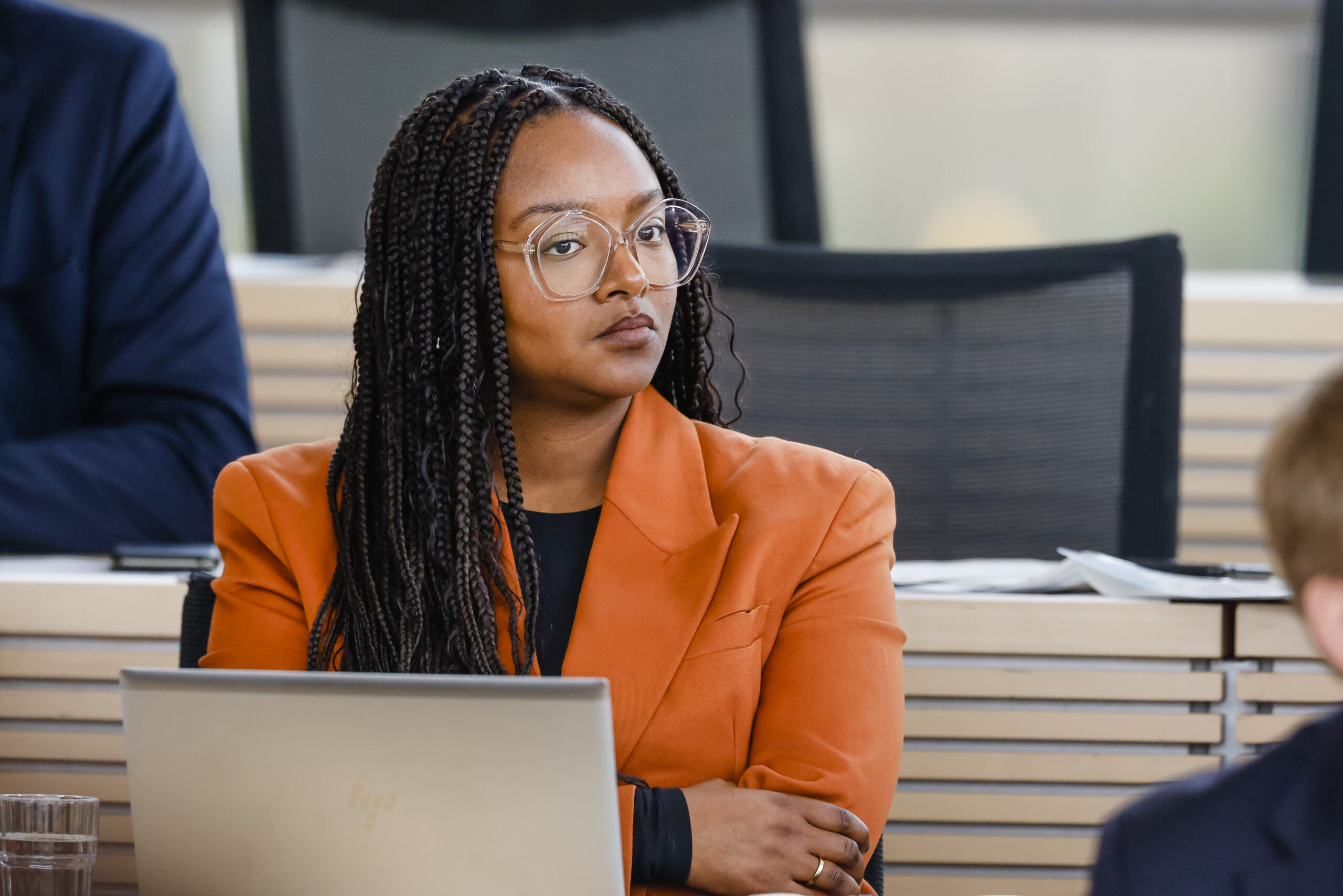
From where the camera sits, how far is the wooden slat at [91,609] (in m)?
1.59

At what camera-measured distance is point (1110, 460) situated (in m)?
2.09

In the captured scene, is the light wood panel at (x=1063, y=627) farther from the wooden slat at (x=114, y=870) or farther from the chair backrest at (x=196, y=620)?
the wooden slat at (x=114, y=870)

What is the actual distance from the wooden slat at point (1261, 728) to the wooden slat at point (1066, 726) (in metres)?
0.02

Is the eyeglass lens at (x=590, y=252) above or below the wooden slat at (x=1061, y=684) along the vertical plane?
above

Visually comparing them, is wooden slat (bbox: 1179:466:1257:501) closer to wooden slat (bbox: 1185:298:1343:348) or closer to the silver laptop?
wooden slat (bbox: 1185:298:1343:348)

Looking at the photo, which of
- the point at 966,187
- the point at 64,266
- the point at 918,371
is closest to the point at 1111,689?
the point at 918,371

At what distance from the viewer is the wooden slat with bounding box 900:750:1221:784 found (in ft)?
5.27

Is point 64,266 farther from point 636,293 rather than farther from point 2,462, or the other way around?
point 636,293

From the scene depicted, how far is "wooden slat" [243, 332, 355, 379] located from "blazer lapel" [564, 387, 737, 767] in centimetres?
165

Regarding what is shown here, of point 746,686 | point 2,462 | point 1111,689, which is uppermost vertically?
point 2,462

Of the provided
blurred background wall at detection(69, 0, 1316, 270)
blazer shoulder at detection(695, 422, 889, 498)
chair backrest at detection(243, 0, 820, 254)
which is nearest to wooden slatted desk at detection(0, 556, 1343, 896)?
blazer shoulder at detection(695, 422, 889, 498)

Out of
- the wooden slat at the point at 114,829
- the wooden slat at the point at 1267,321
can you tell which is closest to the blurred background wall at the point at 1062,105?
the wooden slat at the point at 1267,321

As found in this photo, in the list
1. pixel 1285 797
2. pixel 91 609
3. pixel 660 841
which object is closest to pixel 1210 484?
pixel 660 841

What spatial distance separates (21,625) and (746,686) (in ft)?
2.82
